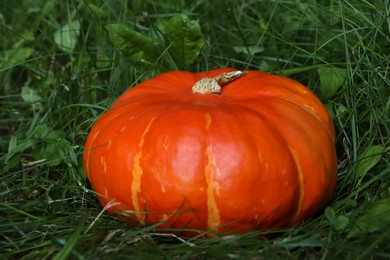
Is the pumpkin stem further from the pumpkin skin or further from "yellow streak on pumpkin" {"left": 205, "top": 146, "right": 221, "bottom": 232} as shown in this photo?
"yellow streak on pumpkin" {"left": 205, "top": 146, "right": 221, "bottom": 232}

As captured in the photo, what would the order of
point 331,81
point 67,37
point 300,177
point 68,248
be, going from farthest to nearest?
point 67,37, point 331,81, point 300,177, point 68,248

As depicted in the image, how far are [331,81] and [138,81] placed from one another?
2.72ft

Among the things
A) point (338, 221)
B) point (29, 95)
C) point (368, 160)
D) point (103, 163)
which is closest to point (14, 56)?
point (29, 95)

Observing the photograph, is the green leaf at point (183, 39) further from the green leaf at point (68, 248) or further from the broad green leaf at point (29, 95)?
the green leaf at point (68, 248)

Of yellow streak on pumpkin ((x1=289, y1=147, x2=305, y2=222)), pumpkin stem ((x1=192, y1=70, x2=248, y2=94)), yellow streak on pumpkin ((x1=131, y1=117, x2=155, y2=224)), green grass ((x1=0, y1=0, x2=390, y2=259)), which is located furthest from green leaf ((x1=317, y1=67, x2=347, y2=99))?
yellow streak on pumpkin ((x1=131, y1=117, x2=155, y2=224))

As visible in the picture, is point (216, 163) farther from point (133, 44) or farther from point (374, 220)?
point (133, 44)

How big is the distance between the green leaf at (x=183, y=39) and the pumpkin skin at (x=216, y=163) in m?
Answer: 0.58

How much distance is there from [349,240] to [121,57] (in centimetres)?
141

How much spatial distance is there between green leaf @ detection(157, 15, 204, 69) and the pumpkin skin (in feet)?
1.89

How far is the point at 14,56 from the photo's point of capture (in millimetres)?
3164

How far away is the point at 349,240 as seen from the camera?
1858 mm

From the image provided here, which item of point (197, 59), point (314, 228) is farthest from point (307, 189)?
point (197, 59)

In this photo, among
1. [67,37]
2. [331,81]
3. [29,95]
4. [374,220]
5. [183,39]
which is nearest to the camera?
[374,220]

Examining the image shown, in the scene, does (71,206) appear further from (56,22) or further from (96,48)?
(56,22)
